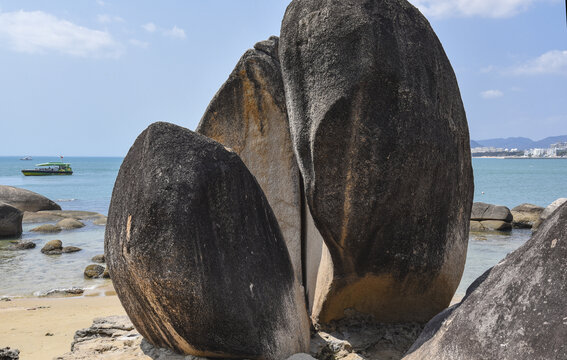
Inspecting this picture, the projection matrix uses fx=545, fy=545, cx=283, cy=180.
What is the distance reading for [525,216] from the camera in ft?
54.9

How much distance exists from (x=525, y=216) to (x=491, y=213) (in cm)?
130

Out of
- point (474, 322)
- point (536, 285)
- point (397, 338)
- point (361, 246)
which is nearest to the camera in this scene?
point (536, 285)

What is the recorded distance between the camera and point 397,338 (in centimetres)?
391

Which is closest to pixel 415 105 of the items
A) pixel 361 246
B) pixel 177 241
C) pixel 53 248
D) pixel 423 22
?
pixel 423 22

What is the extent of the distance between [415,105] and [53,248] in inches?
433

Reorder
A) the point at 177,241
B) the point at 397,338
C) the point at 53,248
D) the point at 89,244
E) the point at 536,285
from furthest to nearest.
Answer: the point at 89,244
the point at 53,248
the point at 397,338
the point at 177,241
the point at 536,285

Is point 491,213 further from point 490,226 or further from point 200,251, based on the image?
point 200,251

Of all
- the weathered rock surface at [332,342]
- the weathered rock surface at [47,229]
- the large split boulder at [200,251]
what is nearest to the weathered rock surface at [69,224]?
the weathered rock surface at [47,229]

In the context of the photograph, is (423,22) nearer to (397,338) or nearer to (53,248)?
(397,338)

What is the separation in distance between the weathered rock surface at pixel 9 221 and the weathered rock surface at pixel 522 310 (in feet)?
47.8

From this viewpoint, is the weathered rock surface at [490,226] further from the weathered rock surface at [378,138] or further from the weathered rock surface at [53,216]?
the weathered rock surface at [378,138]

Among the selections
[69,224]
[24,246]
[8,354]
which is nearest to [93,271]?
[24,246]

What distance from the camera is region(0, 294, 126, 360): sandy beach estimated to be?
539 centimetres

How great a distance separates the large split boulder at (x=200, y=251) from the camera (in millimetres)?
2988
